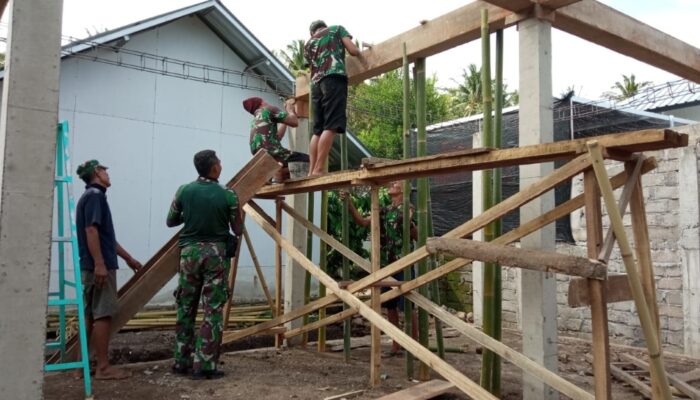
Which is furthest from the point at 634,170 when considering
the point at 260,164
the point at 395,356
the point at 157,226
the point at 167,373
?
the point at 157,226

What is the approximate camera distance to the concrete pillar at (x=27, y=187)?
307 cm

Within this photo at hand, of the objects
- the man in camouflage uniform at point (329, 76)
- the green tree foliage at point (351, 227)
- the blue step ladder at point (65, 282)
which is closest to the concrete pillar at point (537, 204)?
the man in camouflage uniform at point (329, 76)

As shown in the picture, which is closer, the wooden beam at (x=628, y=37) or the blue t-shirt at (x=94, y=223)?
the wooden beam at (x=628, y=37)

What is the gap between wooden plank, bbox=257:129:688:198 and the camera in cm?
289

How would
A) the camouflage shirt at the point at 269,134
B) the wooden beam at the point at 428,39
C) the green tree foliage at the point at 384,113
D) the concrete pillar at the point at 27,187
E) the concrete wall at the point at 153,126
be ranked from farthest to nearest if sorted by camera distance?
the green tree foliage at the point at 384,113 → the concrete wall at the point at 153,126 → the camouflage shirt at the point at 269,134 → the wooden beam at the point at 428,39 → the concrete pillar at the point at 27,187

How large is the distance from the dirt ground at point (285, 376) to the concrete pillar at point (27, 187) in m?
1.34

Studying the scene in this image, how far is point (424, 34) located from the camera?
508 cm

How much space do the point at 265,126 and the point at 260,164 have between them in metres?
0.57

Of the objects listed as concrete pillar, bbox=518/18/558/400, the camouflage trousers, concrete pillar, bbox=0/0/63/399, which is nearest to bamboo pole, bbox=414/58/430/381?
concrete pillar, bbox=518/18/558/400

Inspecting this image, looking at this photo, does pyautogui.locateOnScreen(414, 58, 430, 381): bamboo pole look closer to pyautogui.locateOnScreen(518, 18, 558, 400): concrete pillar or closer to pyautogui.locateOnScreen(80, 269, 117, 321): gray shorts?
pyautogui.locateOnScreen(518, 18, 558, 400): concrete pillar

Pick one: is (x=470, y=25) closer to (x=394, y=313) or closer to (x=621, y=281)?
(x=621, y=281)

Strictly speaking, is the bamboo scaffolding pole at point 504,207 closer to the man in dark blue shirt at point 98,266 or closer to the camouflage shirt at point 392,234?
the camouflage shirt at point 392,234

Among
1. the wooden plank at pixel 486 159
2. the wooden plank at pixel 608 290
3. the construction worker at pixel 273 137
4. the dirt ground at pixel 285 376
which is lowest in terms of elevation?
the dirt ground at pixel 285 376

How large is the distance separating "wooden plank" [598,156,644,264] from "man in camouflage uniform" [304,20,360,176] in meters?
2.86
